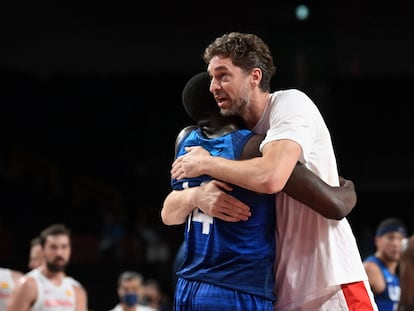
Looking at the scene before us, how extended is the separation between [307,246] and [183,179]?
0.62 m

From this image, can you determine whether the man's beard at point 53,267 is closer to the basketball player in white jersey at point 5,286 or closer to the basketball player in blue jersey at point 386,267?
the basketball player in white jersey at point 5,286

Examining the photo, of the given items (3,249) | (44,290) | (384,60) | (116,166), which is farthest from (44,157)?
(44,290)

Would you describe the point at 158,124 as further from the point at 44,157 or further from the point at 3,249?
the point at 3,249

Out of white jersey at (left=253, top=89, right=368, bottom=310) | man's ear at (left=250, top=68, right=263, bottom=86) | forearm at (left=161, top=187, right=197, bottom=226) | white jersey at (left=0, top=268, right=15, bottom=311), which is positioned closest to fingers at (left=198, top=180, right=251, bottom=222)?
forearm at (left=161, top=187, right=197, bottom=226)

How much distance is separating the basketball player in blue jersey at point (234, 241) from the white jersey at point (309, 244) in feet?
0.22

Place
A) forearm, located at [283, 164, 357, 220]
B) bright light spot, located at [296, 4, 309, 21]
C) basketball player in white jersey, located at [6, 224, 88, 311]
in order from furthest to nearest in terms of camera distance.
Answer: bright light spot, located at [296, 4, 309, 21] → basketball player in white jersey, located at [6, 224, 88, 311] → forearm, located at [283, 164, 357, 220]

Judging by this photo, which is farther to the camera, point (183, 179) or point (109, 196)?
point (109, 196)

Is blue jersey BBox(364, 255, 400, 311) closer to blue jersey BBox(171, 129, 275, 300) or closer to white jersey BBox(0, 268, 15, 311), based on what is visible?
white jersey BBox(0, 268, 15, 311)

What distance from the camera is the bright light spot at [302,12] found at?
44.1 feet

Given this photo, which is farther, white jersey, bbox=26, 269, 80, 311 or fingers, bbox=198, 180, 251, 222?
white jersey, bbox=26, 269, 80, 311

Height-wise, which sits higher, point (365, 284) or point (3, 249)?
point (3, 249)

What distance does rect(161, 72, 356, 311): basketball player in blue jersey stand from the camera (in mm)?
3484

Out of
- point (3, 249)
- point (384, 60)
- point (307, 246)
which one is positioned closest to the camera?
point (307, 246)

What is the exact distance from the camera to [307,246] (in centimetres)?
365
